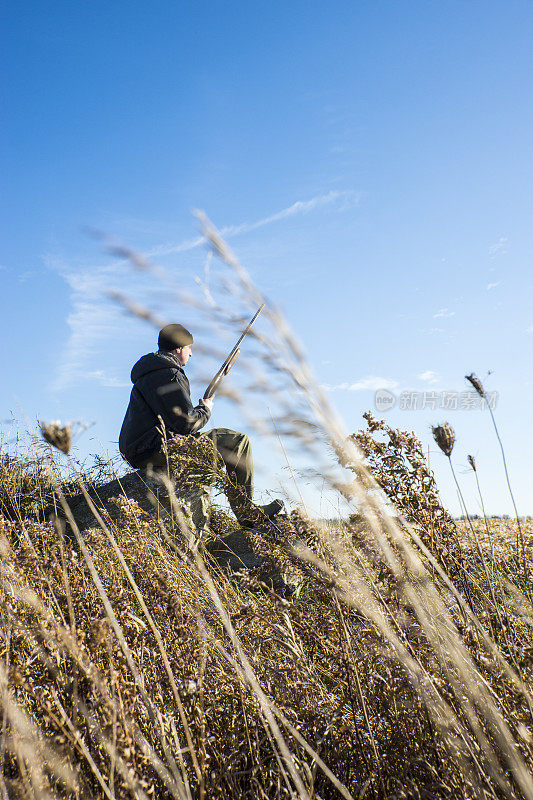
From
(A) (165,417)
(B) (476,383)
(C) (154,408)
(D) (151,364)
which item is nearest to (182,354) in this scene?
(D) (151,364)

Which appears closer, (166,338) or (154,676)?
(154,676)

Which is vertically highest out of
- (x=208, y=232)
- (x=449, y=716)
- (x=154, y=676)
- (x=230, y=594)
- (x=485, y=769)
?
(x=208, y=232)

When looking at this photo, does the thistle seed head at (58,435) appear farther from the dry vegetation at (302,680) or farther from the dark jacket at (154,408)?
the dark jacket at (154,408)

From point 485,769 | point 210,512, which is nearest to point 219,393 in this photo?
point 485,769

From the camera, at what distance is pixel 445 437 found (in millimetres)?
1562

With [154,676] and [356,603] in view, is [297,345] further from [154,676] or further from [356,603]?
[154,676]

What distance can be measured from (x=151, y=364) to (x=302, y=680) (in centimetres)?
468

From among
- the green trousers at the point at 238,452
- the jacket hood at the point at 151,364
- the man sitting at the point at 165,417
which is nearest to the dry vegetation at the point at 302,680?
the man sitting at the point at 165,417

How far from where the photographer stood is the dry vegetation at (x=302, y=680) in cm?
120

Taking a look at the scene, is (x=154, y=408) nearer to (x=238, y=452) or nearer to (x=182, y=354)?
(x=182, y=354)

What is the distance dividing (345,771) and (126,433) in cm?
492

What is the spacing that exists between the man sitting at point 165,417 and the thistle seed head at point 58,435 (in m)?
4.17

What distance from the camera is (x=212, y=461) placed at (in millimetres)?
3146

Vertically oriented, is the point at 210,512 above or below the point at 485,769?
above
